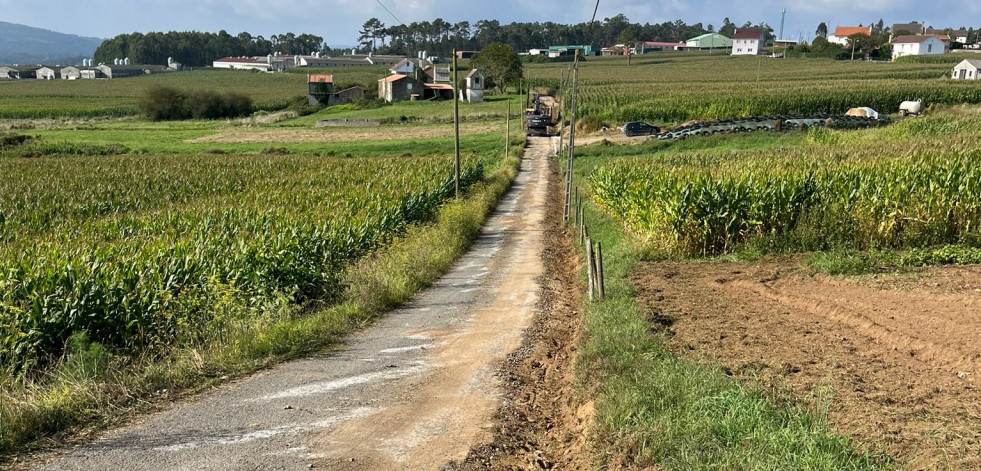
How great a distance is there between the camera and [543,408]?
8992mm

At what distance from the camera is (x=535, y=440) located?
8.02 meters

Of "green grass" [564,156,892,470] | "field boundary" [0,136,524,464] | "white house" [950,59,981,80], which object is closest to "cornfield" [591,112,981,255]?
"field boundary" [0,136,524,464]

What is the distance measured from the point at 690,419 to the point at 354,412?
12.5ft

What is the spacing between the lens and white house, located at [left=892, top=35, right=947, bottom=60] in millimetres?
140250

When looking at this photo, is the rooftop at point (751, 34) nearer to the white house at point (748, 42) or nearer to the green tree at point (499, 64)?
the white house at point (748, 42)

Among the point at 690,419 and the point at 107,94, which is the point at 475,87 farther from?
the point at 690,419

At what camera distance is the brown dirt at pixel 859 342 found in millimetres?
6492

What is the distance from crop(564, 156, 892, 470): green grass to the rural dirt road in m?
1.44

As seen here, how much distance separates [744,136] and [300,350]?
44.0 meters

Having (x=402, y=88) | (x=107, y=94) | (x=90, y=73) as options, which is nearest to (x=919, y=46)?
(x=402, y=88)

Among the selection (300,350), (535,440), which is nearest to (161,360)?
(300,350)

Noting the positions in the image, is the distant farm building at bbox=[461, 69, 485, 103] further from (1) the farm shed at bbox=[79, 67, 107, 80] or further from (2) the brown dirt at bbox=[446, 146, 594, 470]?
(1) the farm shed at bbox=[79, 67, 107, 80]

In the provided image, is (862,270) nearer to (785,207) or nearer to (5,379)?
(785,207)

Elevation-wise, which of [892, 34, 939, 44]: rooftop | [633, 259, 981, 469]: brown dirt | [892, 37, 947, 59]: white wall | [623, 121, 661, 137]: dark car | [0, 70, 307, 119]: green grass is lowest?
[633, 259, 981, 469]: brown dirt
